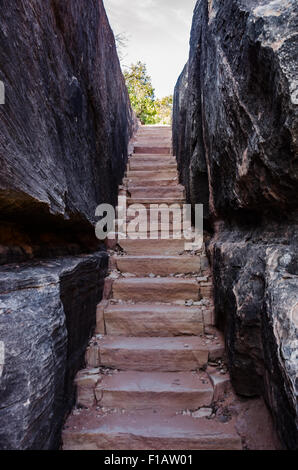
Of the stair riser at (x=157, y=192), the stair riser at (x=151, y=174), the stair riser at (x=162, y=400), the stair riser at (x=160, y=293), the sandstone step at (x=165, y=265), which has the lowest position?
the stair riser at (x=162, y=400)

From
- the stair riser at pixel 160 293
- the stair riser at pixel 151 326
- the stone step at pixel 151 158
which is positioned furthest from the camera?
the stone step at pixel 151 158

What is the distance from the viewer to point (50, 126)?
5.45ft

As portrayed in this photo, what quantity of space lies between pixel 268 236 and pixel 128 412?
131 centimetres

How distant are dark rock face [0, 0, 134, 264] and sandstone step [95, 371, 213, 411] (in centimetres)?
96

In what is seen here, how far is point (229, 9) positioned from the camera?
1676mm

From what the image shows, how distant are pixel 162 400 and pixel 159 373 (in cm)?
21

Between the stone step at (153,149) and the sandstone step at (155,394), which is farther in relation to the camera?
the stone step at (153,149)

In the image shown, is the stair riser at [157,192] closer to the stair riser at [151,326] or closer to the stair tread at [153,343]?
the stair riser at [151,326]

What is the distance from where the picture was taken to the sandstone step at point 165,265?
2725mm

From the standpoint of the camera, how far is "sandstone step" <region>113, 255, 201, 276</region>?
2.72 meters

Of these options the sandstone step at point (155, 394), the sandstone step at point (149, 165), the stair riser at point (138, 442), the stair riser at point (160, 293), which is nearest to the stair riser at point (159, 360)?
the sandstone step at point (155, 394)

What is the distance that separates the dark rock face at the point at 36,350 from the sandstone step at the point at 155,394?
9.0 inches

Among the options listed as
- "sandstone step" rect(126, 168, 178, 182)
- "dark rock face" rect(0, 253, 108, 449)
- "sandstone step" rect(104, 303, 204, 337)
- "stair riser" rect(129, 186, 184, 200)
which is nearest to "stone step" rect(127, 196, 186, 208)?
"stair riser" rect(129, 186, 184, 200)
